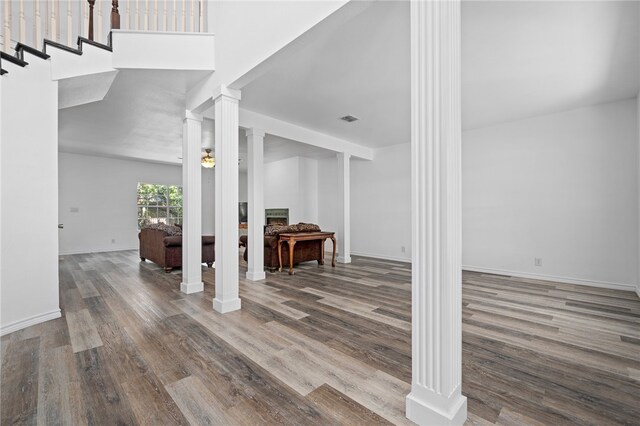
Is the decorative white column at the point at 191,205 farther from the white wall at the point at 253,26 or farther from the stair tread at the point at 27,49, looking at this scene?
the stair tread at the point at 27,49

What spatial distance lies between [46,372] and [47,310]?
1238mm

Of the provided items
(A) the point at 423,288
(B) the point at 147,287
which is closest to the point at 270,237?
(B) the point at 147,287

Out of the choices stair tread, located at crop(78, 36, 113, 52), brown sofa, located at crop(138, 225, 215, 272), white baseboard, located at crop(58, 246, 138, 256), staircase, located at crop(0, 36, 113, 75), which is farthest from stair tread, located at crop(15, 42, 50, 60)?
white baseboard, located at crop(58, 246, 138, 256)

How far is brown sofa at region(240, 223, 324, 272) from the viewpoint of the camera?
5148mm

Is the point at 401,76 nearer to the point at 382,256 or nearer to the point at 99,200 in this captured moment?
the point at 382,256

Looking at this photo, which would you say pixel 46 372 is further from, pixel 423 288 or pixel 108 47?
pixel 108 47

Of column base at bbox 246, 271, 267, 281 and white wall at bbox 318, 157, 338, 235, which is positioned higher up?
white wall at bbox 318, 157, 338, 235

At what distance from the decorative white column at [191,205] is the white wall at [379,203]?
13.6ft

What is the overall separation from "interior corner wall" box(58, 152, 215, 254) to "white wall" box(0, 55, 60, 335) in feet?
18.8

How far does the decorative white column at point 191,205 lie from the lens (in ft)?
12.3

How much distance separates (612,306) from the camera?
3.16 m

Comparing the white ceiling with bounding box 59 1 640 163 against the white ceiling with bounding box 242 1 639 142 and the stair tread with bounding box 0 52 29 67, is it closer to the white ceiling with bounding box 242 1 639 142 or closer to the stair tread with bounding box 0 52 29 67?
the white ceiling with bounding box 242 1 639 142

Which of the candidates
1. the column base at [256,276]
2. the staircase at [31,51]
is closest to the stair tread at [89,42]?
the staircase at [31,51]

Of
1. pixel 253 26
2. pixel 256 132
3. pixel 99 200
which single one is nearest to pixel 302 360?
pixel 253 26
